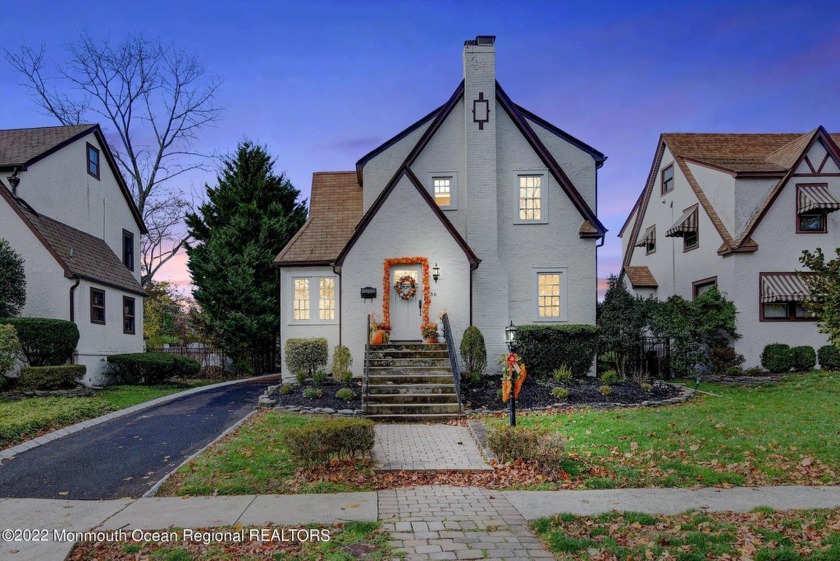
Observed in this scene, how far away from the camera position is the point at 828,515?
5.77 meters

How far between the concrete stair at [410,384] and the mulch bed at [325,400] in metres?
0.57

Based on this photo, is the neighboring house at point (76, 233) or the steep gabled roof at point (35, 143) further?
the steep gabled roof at point (35, 143)

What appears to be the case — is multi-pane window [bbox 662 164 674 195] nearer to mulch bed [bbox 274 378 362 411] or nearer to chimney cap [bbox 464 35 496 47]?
chimney cap [bbox 464 35 496 47]

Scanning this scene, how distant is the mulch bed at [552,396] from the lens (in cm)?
1288

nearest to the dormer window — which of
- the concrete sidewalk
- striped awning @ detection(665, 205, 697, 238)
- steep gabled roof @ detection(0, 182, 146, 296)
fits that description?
steep gabled roof @ detection(0, 182, 146, 296)

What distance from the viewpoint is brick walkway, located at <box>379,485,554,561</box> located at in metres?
4.86

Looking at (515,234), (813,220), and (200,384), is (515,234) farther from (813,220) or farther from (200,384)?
(200,384)

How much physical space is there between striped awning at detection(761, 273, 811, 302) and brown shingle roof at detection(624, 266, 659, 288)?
588 cm

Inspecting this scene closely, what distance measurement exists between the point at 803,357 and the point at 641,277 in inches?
307

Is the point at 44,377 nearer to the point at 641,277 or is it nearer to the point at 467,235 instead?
the point at 467,235

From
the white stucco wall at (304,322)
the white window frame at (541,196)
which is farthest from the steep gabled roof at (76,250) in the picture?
the white window frame at (541,196)

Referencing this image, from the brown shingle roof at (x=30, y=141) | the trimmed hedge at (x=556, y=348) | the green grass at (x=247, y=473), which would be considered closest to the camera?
the green grass at (x=247, y=473)

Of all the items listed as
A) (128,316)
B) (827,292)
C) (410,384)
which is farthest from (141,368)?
(827,292)

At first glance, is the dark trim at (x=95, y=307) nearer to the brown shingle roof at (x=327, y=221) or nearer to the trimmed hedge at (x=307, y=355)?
the brown shingle roof at (x=327, y=221)
